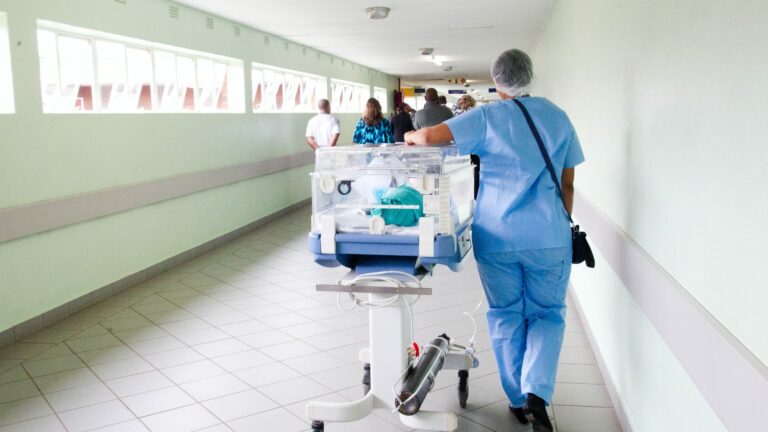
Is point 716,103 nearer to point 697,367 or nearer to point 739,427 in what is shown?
point 697,367

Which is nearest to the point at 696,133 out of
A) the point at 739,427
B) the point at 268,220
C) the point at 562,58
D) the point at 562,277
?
the point at 739,427

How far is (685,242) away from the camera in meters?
2.02

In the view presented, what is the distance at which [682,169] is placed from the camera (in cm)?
207

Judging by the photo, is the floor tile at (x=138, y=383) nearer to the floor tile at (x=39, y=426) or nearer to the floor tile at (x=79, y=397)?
the floor tile at (x=79, y=397)

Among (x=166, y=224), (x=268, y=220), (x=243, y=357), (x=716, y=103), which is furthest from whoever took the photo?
(x=268, y=220)

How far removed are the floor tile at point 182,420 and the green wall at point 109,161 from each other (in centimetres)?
175

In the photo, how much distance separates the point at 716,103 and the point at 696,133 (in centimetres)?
20

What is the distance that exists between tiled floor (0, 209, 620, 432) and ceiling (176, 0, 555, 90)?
3073 millimetres

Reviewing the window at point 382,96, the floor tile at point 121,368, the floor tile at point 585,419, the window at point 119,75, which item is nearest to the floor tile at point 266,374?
the floor tile at point 121,368

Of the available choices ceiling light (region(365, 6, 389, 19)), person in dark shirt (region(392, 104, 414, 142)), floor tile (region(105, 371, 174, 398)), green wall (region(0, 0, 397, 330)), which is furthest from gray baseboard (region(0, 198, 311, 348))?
ceiling light (region(365, 6, 389, 19))

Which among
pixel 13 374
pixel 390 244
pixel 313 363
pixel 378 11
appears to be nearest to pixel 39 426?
pixel 13 374

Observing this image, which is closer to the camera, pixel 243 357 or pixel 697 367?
pixel 697 367

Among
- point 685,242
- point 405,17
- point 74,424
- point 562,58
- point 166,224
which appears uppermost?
point 405,17

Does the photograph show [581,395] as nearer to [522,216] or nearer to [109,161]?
[522,216]
